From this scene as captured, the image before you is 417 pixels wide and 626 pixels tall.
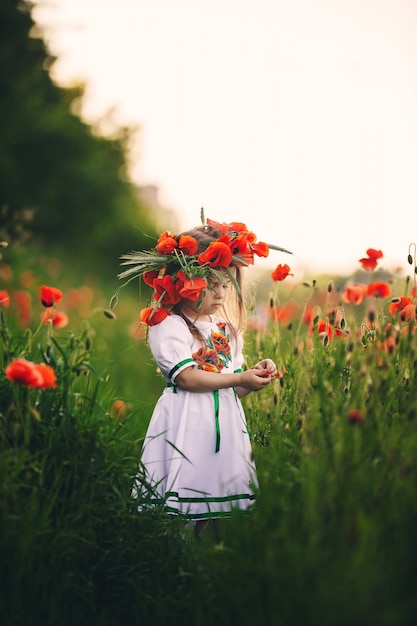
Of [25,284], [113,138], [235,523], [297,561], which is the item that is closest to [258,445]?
[235,523]

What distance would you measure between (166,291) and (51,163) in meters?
11.8

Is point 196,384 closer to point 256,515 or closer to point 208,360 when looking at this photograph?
point 208,360

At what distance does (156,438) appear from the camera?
313cm

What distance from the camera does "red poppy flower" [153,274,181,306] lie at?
3.11 metres

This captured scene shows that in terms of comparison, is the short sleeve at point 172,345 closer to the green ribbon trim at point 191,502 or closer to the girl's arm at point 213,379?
the girl's arm at point 213,379

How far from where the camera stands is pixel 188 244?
3127 mm

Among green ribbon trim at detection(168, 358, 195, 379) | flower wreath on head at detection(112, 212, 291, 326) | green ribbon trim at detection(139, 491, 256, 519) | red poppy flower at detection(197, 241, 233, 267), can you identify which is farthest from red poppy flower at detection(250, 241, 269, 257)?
green ribbon trim at detection(139, 491, 256, 519)

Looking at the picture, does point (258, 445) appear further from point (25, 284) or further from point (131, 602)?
point (25, 284)

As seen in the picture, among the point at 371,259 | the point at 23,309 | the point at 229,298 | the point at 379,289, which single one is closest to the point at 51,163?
the point at 23,309

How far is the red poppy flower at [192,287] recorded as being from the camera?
2987 millimetres

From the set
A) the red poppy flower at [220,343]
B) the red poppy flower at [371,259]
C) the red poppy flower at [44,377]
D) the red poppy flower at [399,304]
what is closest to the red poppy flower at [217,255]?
the red poppy flower at [220,343]

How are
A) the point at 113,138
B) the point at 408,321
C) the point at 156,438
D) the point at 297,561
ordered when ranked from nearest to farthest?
the point at 297,561
the point at 408,321
the point at 156,438
the point at 113,138

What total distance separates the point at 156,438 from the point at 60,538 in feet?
2.25

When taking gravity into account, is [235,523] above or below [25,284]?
below
